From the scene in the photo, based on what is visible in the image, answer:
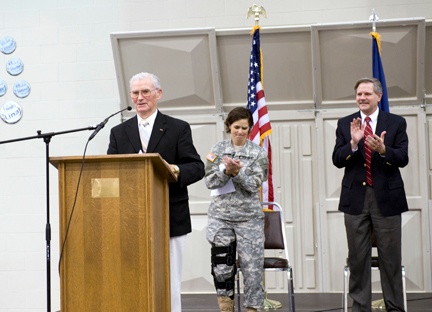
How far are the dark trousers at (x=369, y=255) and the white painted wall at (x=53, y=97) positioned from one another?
9.67ft

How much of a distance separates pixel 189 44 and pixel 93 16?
1.23 meters

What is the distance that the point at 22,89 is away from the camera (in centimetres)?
690

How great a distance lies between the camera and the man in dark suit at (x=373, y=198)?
4348 millimetres

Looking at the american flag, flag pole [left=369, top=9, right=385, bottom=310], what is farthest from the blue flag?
the american flag

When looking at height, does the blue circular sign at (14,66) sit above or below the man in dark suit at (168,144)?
above

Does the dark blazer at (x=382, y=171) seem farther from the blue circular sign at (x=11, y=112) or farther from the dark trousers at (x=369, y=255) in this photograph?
the blue circular sign at (x=11, y=112)

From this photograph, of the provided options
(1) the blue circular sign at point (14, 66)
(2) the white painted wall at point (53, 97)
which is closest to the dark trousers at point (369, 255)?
(2) the white painted wall at point (53, 97)

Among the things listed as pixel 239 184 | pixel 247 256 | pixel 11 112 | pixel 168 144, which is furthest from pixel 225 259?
pixel 11 112

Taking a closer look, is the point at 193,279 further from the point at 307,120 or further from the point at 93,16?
the point at 93,16

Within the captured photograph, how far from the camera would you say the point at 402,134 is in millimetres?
4465

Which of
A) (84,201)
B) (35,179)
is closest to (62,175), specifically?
(84,201)

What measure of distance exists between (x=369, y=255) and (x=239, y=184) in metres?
0.99

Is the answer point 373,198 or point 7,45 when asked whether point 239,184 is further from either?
point 7,45

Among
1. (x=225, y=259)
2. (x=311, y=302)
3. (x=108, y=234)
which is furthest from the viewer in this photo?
(x=311, y=302)
